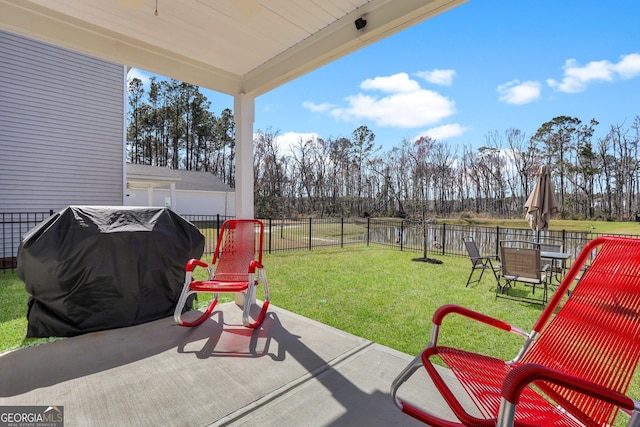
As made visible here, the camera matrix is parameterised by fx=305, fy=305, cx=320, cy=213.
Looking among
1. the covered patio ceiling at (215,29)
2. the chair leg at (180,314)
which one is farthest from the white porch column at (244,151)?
the chair leg at (180,314)

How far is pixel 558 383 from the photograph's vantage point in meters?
1.03

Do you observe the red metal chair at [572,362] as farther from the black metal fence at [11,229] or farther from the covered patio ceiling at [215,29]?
the black metal fence at [11,229]

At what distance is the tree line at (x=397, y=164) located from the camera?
61.5 ft

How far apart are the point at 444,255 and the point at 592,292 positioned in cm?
776

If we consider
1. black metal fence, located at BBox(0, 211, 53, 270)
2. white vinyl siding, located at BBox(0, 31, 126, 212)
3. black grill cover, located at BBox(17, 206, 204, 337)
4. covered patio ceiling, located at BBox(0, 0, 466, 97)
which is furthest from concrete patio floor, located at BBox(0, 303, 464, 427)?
white vinyl siding, located at BBox(0, 31, 126, 212)

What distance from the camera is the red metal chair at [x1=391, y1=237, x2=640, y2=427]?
1190mm

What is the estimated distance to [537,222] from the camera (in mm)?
5379

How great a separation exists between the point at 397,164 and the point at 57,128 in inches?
819

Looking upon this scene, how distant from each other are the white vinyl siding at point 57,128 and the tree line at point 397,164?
1388 centimetres

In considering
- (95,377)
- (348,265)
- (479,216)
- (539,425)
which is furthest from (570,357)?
(479,216)

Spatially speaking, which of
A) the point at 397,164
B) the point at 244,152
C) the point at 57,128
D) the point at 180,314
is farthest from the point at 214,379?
the point at 397,164

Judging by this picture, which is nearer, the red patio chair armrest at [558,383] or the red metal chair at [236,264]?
the red patio chair armrest at [558,383]

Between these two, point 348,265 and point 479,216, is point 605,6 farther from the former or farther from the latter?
point 479,216

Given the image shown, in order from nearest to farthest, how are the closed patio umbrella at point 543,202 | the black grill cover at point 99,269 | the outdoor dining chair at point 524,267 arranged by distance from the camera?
1. the black grill cover at point 99,269
2. the outdoor dining chair at point 524,267
3. the closed patio umbrella at point 543,202
